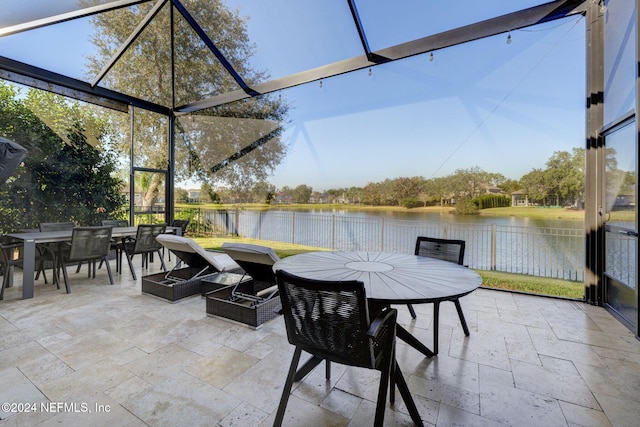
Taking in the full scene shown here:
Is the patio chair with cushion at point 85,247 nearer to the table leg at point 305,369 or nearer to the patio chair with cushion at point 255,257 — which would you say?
the patio chair with cushion at point 255,257

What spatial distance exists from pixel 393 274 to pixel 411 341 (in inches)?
24.0

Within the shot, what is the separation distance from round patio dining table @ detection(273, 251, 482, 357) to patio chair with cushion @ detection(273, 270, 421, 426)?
0.19 m

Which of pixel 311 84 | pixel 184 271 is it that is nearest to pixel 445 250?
pixel 184 271

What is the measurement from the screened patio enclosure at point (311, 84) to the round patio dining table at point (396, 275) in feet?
7.10

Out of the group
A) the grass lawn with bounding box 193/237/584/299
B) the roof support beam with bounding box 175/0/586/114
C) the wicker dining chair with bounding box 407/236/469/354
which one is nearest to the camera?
the wicker dining chair with bounding box 407/236/469/354

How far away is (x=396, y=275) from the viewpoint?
190cm

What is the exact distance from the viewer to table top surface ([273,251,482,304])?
4.88ft

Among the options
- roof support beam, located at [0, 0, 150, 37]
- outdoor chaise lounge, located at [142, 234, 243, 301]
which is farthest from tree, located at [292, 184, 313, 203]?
roof support beam, located at [0, 0, 150, 37]

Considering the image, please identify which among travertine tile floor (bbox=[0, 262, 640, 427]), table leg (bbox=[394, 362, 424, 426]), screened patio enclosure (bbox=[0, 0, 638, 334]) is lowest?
travertine tile floor (bbox=[0, 262, 640, 427])

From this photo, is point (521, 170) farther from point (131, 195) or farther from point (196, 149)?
point (131, 195)

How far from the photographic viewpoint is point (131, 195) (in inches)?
236

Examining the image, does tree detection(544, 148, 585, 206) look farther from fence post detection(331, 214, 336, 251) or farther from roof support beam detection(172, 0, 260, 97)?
roof support beam detection(172, 0, 260, 97)

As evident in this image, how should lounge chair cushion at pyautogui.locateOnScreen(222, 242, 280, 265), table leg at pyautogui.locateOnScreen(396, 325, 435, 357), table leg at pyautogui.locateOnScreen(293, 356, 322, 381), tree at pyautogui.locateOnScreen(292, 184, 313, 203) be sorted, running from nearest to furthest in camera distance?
table leg at pyautogui.locateOnScreen(293, 356, 322, 381), table leg at pyautogui.locateOnScreen(396, 325, 435, 357), lounge chair cushion at pyautogui.locateOnScreen(222, 242, 280, 265), tree at pyautogui.locateOnScreen(292, 184, 313, 203)

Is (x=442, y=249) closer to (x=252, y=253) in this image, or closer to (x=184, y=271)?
(x=252, y=253)
